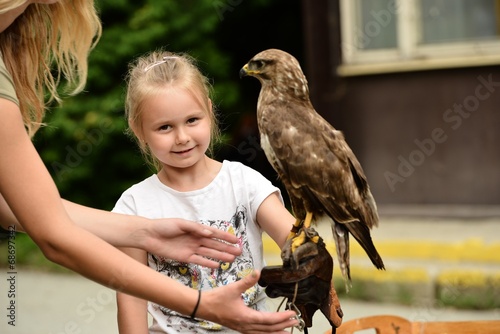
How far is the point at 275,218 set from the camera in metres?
2.48

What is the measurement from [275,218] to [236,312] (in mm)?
558

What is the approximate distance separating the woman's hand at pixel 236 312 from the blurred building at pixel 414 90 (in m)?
5.55

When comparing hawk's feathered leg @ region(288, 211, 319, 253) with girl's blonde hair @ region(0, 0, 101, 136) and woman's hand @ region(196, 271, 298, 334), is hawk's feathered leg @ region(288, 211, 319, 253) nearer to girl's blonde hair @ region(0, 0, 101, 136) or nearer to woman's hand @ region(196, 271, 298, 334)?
woman's hand @ region(196, 271, 298, 334)

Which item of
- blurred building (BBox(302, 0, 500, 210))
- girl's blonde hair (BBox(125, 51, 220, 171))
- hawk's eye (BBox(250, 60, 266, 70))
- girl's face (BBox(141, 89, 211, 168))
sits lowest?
blurred building (BBox(302, 0, 500, 210))

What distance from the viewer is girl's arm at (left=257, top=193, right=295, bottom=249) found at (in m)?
2.46

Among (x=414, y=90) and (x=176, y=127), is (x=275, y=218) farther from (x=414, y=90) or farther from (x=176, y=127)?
(x=414, y=90)


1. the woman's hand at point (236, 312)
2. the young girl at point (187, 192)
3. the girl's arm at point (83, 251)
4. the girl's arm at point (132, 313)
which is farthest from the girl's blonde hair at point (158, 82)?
the woman's hand at point (236, 312)

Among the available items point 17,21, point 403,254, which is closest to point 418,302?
point 403,254

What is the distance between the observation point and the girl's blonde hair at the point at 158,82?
8.11ft

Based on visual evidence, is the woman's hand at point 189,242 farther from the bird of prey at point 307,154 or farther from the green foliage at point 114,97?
the green foliage at point 114,97

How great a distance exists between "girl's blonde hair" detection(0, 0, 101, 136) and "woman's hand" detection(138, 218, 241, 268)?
0.59 meters

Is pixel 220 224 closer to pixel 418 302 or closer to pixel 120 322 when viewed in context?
pixel 120 322

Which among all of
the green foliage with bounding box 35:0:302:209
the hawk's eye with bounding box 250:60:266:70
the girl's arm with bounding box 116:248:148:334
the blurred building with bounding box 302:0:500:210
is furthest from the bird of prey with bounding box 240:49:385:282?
the green foliage with bounding box 35:0:302:209

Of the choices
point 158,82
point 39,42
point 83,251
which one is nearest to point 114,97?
point 39,42
